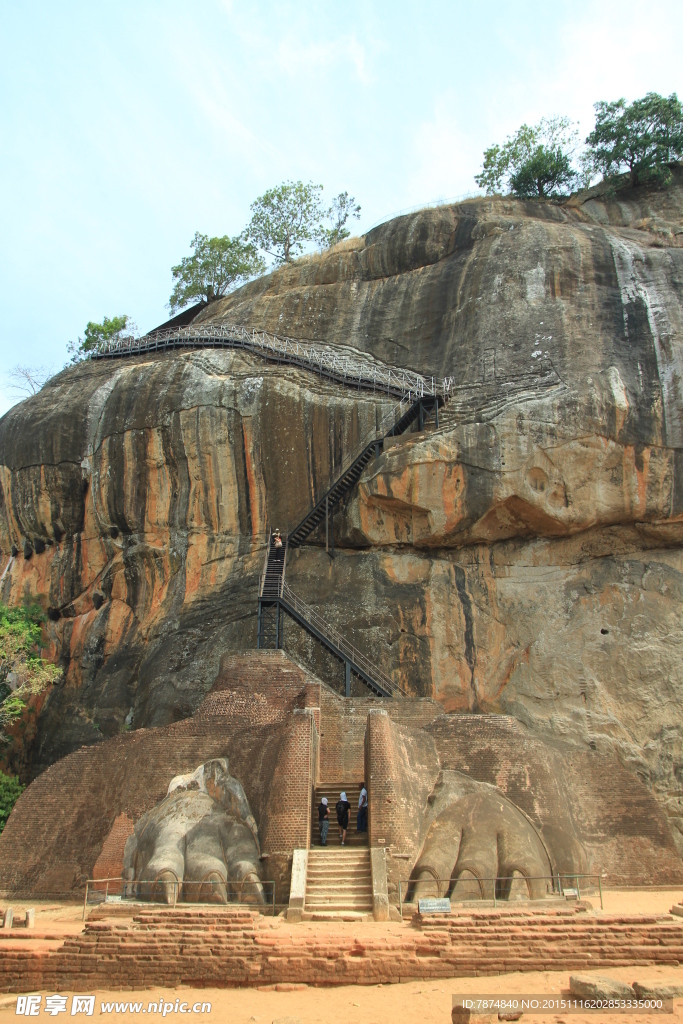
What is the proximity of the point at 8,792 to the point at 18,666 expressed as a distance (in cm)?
370

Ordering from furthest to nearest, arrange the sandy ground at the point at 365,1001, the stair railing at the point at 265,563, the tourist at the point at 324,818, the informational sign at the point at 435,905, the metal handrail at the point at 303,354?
the metal handrail at the point at 303,354, the stair railing at the point at 265,563, the tourist at the point at 324,818, the informational sign at the point at 435,905, the sandy ground at the point at 365,1001

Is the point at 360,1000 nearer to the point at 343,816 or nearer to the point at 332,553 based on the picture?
the point at 343,816

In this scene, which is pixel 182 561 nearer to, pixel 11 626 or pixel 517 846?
pixel 11 626

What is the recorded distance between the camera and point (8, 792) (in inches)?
871

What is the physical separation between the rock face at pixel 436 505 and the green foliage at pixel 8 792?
9.09 ft

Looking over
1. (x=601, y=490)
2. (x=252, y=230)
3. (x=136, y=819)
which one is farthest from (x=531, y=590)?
(x=252, y=230)

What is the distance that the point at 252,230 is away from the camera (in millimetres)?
45156

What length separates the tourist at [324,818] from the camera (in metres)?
15.4

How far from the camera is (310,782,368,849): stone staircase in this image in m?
15.6

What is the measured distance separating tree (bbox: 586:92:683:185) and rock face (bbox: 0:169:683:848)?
177 inches

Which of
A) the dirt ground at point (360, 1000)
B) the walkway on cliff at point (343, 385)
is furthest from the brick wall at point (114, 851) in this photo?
the walkway on cliff at point (343, 385)

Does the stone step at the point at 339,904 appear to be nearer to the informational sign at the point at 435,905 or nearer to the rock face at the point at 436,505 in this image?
the informational sign at the point at 435,905

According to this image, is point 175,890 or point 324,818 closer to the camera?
point 175,890

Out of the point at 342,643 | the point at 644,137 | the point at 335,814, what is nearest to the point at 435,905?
the point at 335,814
